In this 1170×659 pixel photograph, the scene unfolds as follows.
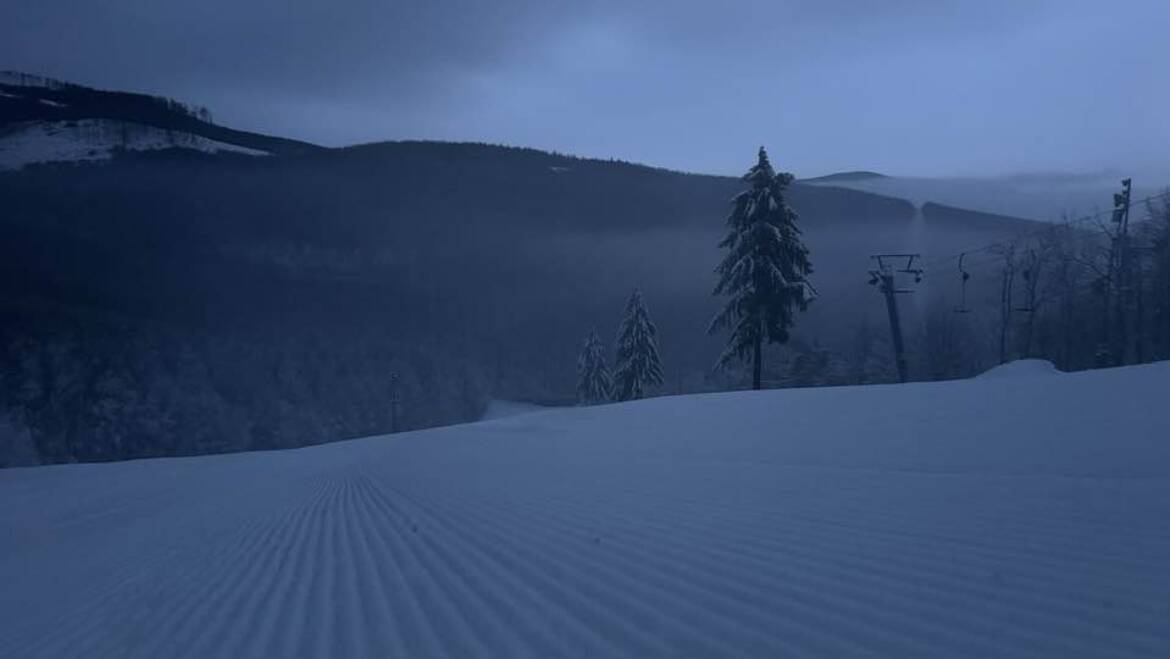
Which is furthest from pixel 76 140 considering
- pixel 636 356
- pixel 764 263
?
pixel 764 263

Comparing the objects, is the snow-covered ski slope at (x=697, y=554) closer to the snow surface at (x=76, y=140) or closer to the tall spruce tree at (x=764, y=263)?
the tall spruce tree at (x=764, y=263)

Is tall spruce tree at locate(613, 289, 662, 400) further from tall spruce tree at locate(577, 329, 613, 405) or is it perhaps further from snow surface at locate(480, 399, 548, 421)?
snow surface at locate(480, 399, 548, 421)

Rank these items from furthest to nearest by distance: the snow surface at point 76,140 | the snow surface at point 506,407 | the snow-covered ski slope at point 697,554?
the snow surface at point 506,407 < the snow surface at point 76,140 < the snow-covered ski slope at point 697,554

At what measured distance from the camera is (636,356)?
5119 cm

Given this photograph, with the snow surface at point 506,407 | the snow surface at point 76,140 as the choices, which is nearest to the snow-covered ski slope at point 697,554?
the snow surface at point 76,140

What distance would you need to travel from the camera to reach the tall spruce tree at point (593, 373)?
190 ft

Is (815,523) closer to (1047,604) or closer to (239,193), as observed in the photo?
(1047,604)

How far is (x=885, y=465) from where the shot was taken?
41.4 ft

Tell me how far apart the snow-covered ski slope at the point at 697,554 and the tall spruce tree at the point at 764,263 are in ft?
51.6

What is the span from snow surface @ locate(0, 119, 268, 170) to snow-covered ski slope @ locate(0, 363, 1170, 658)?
1311 inches

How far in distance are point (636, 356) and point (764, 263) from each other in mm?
17733

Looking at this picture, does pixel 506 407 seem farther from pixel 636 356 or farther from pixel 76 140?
pixel 76 140

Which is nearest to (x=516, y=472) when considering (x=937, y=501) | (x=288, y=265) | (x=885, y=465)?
(x=885, y=465)

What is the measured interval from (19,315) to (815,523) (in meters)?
35.4
